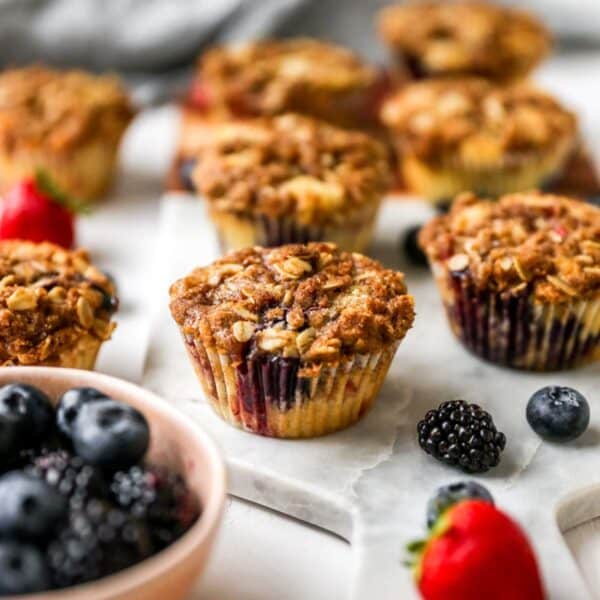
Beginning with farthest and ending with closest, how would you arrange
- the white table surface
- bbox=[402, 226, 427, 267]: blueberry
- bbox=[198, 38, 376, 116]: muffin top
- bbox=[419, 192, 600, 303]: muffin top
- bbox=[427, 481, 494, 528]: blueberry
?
bbox=[198, 38, 376, 116]: muffin top
bbox=[402, 226, 427, 267]: blueberry
bbox=[419, 192, 600, 303]: muffin top
the white table surface
bbox=[427, 481, 494, 528]: blueberry

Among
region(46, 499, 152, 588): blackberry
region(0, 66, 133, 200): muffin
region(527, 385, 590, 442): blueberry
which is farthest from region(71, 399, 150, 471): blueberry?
region(0, 66, 133, 200): muffin

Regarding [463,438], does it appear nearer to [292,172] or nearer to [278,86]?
[292,172]

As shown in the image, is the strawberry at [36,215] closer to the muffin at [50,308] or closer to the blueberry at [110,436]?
the muffin at [50,308]

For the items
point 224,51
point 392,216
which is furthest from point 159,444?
point 224,51

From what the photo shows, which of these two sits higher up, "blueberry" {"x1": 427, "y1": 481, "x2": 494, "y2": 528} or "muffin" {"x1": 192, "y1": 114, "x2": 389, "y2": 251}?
"blueberry" {"x1": 427, "y1": 481, "x2": 494, "y2": 528}

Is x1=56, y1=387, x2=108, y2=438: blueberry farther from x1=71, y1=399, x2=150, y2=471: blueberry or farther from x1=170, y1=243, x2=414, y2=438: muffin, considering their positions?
x1=170, y1=243, x2=414, y2=438: muffin

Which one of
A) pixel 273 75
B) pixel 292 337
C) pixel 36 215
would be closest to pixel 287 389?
pixel 292 337

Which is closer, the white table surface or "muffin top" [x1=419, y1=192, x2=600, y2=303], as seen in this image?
the white table surface
